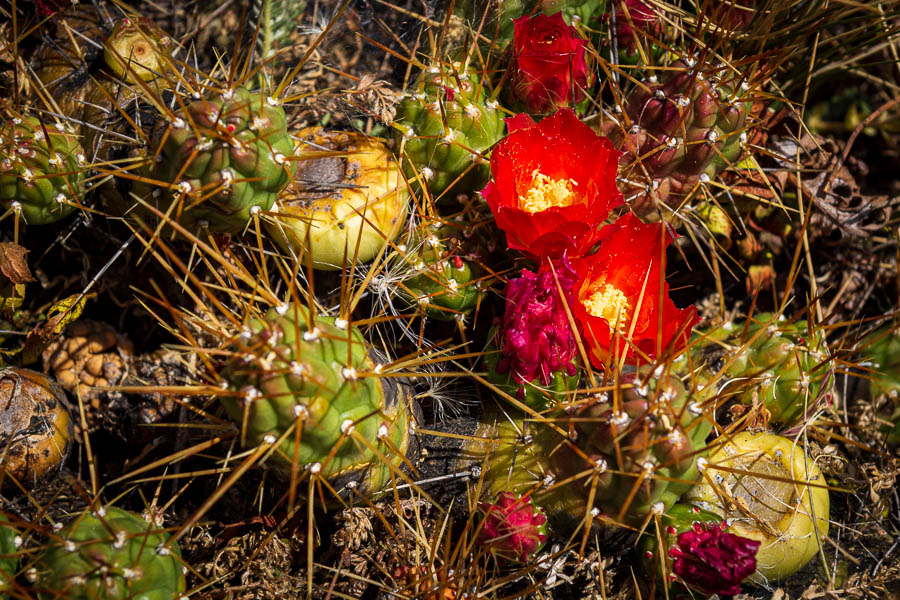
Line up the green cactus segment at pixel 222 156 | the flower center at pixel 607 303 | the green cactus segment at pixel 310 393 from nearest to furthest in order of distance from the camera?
the green cactus segment at pixel 310 393, the green cactus segment at pixel 222 156, the flower center at pixel 607 303

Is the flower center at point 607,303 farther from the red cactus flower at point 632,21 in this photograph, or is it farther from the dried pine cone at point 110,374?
the dried pine cone at point 110,374

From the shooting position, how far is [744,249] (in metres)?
1.86

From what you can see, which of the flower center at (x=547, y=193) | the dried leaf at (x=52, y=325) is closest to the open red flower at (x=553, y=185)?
the flower center at (x=547, y=193)

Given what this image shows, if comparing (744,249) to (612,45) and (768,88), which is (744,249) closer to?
(768,88)

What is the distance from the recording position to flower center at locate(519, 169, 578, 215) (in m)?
1.37

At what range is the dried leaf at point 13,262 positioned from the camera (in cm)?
143

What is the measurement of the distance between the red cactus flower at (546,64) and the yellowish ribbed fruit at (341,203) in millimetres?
342

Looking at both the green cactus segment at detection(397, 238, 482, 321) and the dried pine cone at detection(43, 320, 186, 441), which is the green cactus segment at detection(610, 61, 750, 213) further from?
the dried pine cone at detection(43, 320, 186, 441)

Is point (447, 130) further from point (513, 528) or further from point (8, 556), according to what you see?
point (8, 556)

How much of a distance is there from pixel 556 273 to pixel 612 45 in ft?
2.63

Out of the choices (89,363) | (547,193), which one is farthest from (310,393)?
(89,363)

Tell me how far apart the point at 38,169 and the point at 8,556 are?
744 mm

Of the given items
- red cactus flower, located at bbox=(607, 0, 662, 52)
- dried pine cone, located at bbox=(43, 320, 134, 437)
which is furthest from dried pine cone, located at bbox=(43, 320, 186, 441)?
red cactus flower, located at bbox=(607, 0, 662, 52)

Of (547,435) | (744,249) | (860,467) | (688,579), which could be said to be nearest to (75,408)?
(547,435)
